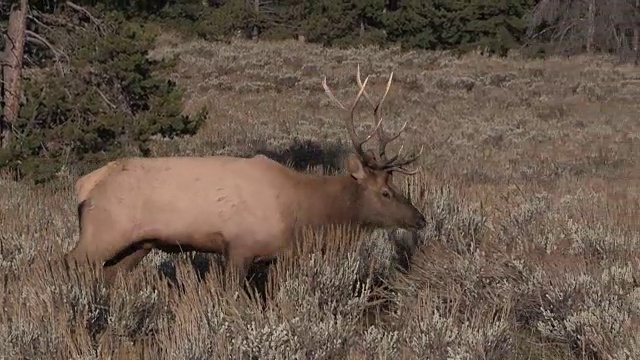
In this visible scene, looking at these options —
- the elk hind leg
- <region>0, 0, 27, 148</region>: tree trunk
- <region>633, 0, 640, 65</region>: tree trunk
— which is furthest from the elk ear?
<region>633, 0, 640, 65</region>: tree trunk

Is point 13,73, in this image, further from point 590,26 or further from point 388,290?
point 590,26

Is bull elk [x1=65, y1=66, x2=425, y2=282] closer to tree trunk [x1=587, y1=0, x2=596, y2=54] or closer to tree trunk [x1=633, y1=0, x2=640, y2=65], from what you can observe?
tree trunk [x1=633, y1=0, x2=640, y2=65]

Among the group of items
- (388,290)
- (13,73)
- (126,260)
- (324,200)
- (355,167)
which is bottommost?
(388,290)

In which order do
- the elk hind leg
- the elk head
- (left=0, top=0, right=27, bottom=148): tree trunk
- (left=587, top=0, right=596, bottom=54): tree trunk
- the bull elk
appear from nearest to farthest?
the bull elk, the elk hind leg, the elk head, (left=0, top=0, right=27, bottom=148): tree trunk, (left=587, top=0, right=596, bottom=54): tree trunk

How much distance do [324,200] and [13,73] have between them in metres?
6.24

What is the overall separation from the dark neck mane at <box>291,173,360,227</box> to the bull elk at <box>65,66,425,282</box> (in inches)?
0.4

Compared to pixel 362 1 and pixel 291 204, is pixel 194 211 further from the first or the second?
pixel 362 1

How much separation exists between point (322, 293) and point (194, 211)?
1.14 m

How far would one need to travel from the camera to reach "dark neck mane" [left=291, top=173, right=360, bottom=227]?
20.2 ft

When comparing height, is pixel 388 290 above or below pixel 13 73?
below

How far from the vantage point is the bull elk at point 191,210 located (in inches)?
230

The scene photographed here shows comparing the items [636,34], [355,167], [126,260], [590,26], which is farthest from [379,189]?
[590,26]

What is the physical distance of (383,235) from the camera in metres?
7.06

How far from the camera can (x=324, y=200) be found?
6.37 metres
